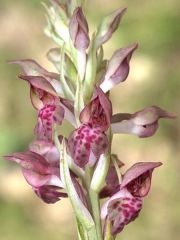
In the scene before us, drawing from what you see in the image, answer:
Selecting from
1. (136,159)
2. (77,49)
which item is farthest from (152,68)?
(77,49)

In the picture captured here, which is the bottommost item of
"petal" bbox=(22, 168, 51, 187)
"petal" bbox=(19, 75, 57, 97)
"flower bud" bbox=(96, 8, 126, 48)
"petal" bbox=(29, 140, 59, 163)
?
"petal" bbox=(22, 168, 51, 187)

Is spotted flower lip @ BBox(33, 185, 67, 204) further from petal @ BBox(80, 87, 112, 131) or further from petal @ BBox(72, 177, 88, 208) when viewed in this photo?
petal @ BBox(80, 87, 112, 131)

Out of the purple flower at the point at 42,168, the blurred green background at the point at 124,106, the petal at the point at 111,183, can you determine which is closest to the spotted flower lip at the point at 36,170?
the purple flower at the point at 42,168

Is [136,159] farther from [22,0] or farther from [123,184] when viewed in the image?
[123,184]

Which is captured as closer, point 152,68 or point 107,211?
point 107,211

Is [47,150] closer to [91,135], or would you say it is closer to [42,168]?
[42,168]

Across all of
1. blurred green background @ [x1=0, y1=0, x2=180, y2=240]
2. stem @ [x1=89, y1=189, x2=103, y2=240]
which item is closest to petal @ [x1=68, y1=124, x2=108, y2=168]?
stem @ [x1=89, y1=189, x2=103, y2=240]
